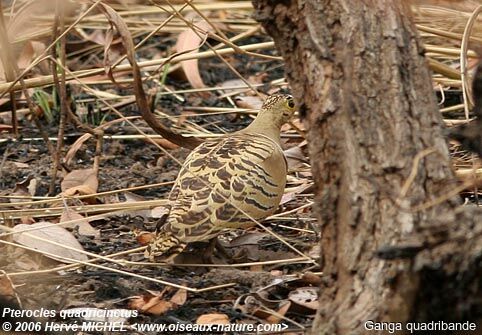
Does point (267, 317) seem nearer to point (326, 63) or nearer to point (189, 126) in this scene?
point (326, 63)

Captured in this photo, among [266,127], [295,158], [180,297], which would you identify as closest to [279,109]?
[266,127]

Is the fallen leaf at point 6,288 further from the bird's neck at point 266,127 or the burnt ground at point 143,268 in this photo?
→ the bird's neck at point 266,127

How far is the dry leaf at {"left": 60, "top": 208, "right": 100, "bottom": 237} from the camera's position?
380 cm

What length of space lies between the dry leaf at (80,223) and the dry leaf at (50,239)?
0.15 metres

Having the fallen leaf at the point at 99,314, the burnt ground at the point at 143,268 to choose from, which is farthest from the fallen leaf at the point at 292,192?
the fallen leaf at the point at 99,314

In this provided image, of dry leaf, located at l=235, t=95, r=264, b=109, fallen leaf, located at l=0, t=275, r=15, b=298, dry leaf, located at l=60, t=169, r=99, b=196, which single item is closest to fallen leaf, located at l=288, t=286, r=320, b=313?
fallen leaf, located at l=0, t=275, r=15, b=298

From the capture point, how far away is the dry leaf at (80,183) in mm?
4105

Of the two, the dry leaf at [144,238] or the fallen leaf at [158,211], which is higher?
the fallen leaf at [158,211]

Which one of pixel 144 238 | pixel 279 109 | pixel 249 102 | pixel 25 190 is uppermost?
pixel 249 102

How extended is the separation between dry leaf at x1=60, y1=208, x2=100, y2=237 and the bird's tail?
500mm

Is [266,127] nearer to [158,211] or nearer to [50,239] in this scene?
[158,211]

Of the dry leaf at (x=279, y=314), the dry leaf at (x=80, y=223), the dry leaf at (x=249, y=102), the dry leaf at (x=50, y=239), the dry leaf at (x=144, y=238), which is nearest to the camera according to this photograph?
the dry leaf at (x=279, y=314)

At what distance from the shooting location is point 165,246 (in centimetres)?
333

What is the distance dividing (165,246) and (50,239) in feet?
1.50
